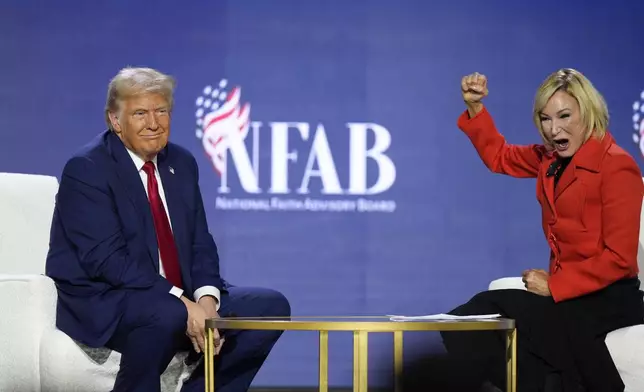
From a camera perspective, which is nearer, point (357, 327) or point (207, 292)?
point (357, 327)

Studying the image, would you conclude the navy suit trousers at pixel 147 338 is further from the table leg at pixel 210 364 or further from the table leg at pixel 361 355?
the table leg at pixel 361 355

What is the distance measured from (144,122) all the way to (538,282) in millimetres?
1233

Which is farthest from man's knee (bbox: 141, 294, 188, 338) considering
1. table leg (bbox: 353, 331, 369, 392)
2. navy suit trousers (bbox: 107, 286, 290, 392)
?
table leg (bbox: 353, 331, 369, 392)

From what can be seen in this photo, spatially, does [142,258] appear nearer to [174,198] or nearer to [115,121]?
[174,198]

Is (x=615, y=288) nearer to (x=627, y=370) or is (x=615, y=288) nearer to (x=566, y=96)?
(x=627, y=370)

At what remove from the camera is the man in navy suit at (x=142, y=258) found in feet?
9.92

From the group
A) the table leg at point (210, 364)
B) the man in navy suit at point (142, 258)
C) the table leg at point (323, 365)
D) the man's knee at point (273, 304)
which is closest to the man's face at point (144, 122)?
the man in navy suit at point (142, 258)

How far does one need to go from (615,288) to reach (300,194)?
75.3 inches

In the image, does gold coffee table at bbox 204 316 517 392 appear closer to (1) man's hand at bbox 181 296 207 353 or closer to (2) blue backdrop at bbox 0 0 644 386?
(1) man's hand at bbox 181 296 207 353

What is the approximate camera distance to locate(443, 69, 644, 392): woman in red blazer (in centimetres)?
301

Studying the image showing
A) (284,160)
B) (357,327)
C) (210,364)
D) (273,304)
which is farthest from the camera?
(284,160)

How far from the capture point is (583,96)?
10.2ft

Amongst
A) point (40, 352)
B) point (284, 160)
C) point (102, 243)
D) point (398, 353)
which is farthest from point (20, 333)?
point (284, 160)

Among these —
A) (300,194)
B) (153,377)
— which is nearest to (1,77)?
(300,194)
